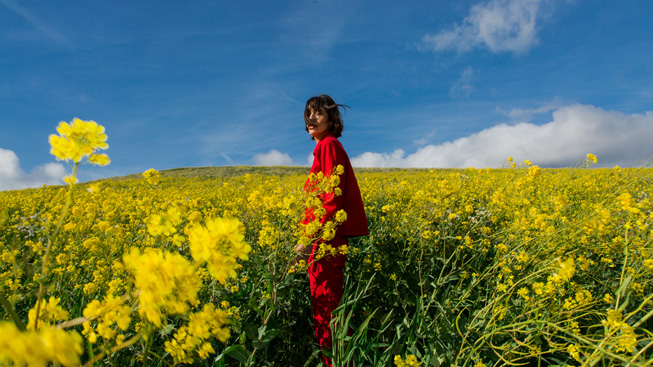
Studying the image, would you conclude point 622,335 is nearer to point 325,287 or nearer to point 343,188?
point 325,287

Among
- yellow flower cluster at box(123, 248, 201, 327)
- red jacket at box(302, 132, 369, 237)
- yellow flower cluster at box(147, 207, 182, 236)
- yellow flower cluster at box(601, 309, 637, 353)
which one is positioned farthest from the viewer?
red jacket at box(302, 132, 369, 237)

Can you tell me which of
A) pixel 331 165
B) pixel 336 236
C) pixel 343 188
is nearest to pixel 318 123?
pixel 331 165

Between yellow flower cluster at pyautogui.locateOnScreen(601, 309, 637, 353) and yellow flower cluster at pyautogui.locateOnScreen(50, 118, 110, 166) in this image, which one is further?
yellow flower cluster at pyautogui.locateOnScreen(601, 309, 637, 353)

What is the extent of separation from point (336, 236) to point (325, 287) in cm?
36

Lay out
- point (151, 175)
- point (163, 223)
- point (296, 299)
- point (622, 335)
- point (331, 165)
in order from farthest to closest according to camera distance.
Result: point (296, 299) → point (331, 165) → point (151, 175) → point (622, 335) → point (163, 223)

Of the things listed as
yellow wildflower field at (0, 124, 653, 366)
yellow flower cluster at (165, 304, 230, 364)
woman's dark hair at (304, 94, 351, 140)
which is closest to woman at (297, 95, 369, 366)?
woman's dark hair at (304, 94, 351, 140)

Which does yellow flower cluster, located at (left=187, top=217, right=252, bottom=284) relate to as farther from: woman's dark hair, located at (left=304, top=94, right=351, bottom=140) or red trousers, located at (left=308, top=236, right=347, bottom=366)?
woman's dark hair, located at (left=304, top=94, right=351, bottom=140)

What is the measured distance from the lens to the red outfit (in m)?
2.17

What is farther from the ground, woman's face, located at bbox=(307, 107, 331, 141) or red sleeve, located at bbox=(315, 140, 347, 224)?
A: woman's face, located at bbox=(307, 107, 331, 141)

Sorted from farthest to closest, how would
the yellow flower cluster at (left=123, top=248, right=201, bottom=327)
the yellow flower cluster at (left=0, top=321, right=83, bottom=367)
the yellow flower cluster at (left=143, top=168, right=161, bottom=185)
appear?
the yellow flower cluster at (left=143, top=168, right=161, bottom=185) < the yellow flower cluster at (left=123, top=248, right=201, bottom=327) < the yellow flower cluster at (left=0, top=321, right=83, bottom=367)

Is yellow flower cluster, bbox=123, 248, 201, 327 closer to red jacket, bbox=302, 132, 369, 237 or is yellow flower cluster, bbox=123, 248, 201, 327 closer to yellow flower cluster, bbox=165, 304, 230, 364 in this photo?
yellow flower cluster, bbox=165, 304, 230, 364

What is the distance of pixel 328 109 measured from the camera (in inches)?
104

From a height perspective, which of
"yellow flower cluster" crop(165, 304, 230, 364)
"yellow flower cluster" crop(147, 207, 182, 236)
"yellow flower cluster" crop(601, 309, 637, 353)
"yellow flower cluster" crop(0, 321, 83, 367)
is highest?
"yellow flower cluster" crop(147, 207, 182, 236)

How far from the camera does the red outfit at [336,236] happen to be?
217 cm
